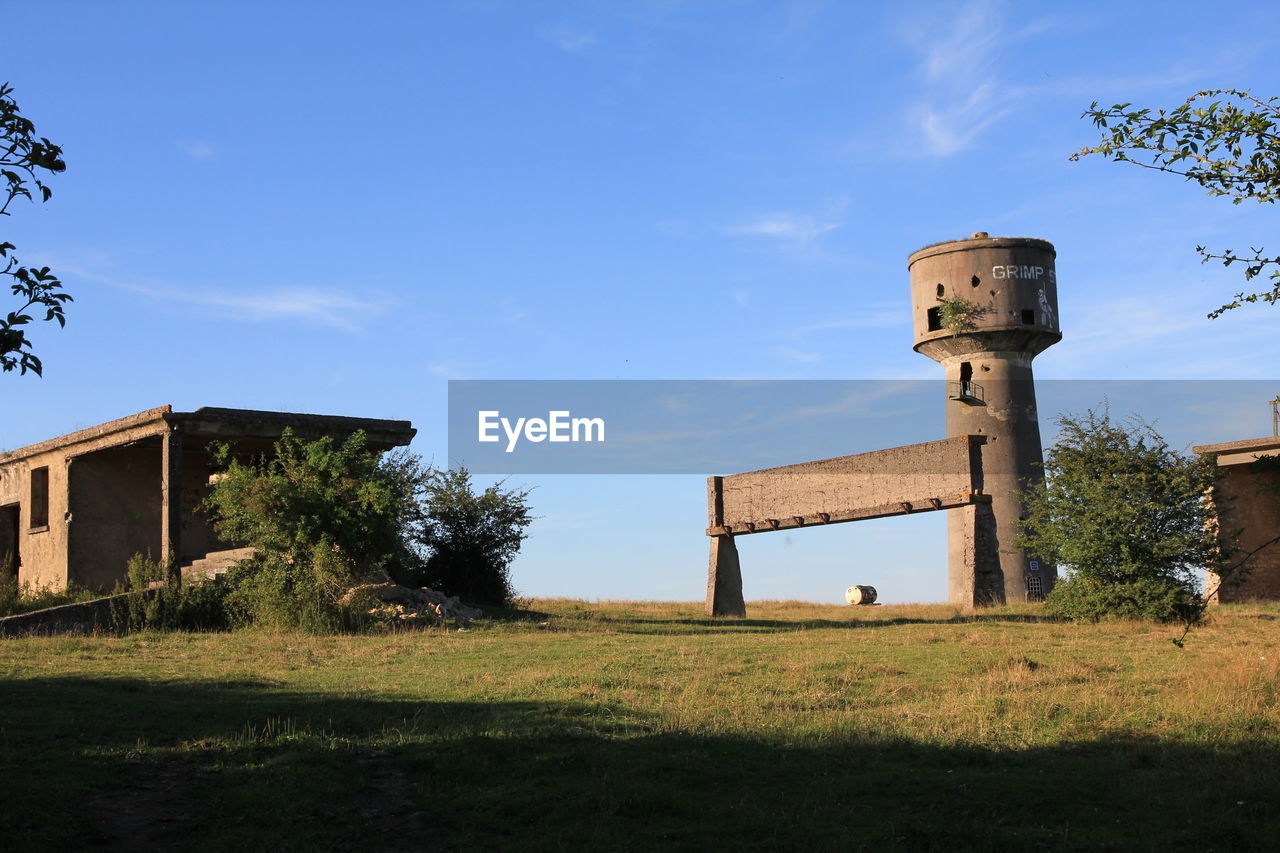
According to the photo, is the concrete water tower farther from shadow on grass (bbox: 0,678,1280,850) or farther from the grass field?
shadow on grass (bbox: 0,678,1280,850)

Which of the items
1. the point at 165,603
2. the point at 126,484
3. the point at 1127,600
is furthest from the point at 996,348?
the point at 165,603

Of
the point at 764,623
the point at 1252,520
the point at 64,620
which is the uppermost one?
the point at 1252,520

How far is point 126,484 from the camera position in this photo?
26766 mm

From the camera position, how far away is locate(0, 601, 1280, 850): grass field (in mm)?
8539

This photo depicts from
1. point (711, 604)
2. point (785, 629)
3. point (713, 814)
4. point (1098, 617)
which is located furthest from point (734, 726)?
point (711, 604)

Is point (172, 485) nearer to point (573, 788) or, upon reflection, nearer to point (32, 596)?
point (32, 596)

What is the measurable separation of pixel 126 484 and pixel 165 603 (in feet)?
20.4

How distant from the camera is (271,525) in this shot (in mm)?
22188

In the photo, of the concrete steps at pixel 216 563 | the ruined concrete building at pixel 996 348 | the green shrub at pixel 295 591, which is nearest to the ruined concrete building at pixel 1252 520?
the ruined concrete building at pixel 996 348

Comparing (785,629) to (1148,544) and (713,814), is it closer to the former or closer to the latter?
(1148,544)

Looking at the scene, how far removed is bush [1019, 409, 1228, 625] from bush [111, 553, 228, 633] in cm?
1648

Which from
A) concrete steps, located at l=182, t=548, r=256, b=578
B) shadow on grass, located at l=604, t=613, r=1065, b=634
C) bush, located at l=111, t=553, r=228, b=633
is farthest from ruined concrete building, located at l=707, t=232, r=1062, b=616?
bush, located at l=111, t=553, r=228, b=633

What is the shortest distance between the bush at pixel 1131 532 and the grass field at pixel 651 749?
4.40 m

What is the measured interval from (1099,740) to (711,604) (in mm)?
18825
